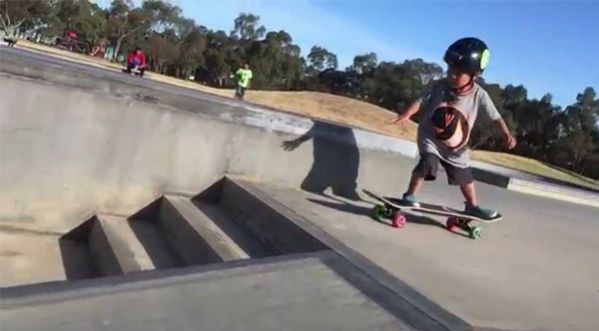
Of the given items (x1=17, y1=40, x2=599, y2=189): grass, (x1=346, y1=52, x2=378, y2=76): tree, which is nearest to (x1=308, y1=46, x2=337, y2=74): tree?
(x1=346, y1=52, x2=378, y2=76): tree

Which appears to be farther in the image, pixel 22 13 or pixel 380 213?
pixel 22 13

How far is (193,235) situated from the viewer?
14.1 feet

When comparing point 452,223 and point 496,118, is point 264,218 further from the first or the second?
point 496,118

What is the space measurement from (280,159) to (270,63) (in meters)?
66.3

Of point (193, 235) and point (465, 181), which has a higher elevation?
point (465, 181)

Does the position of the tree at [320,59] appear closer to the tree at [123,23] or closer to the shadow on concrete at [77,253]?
the tree at [123,23]

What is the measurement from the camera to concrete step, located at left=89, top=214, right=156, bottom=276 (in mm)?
4047

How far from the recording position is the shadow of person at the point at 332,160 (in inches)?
232

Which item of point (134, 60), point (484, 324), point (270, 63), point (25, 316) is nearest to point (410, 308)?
point (484, 324)

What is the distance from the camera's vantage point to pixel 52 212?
4965mm

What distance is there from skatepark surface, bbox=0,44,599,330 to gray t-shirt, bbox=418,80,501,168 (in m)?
0.61

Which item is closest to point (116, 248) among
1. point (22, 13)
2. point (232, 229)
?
point (232, 229)

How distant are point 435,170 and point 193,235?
6.54ft

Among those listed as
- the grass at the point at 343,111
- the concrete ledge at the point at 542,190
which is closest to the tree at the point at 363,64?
the grass at the point at 343,111
